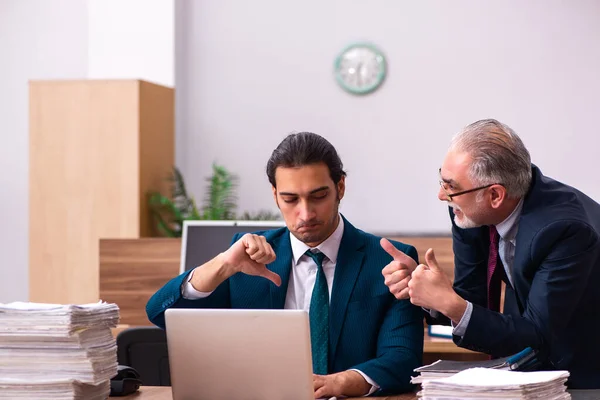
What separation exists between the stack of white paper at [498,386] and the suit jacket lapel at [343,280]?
72 centimetres

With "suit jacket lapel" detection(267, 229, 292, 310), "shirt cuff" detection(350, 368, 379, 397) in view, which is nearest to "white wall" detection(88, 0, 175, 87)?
"suit jacket lapel" detection(267, 229, 292, 310)

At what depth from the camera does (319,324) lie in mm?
2633

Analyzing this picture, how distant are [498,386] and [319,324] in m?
0.86

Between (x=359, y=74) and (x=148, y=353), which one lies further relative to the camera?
(x=359, y=74)

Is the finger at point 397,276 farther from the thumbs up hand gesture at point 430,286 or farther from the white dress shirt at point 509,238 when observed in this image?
the white dress shirt at point 509,238

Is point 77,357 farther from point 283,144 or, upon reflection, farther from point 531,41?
point 531,41

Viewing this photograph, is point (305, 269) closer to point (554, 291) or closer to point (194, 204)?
point (554, 291)

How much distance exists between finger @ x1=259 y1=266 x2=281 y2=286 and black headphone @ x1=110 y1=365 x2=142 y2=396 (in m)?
0.45

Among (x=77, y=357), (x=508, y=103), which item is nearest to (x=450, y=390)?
(x=77, y=357)

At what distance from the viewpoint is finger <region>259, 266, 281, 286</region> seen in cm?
258

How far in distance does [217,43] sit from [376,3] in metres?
1.19

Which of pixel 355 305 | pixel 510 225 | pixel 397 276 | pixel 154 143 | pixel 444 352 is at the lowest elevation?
pixel 444 352

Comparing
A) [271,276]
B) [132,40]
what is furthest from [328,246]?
[132,40]

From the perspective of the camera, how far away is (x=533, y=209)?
2.42 meters
